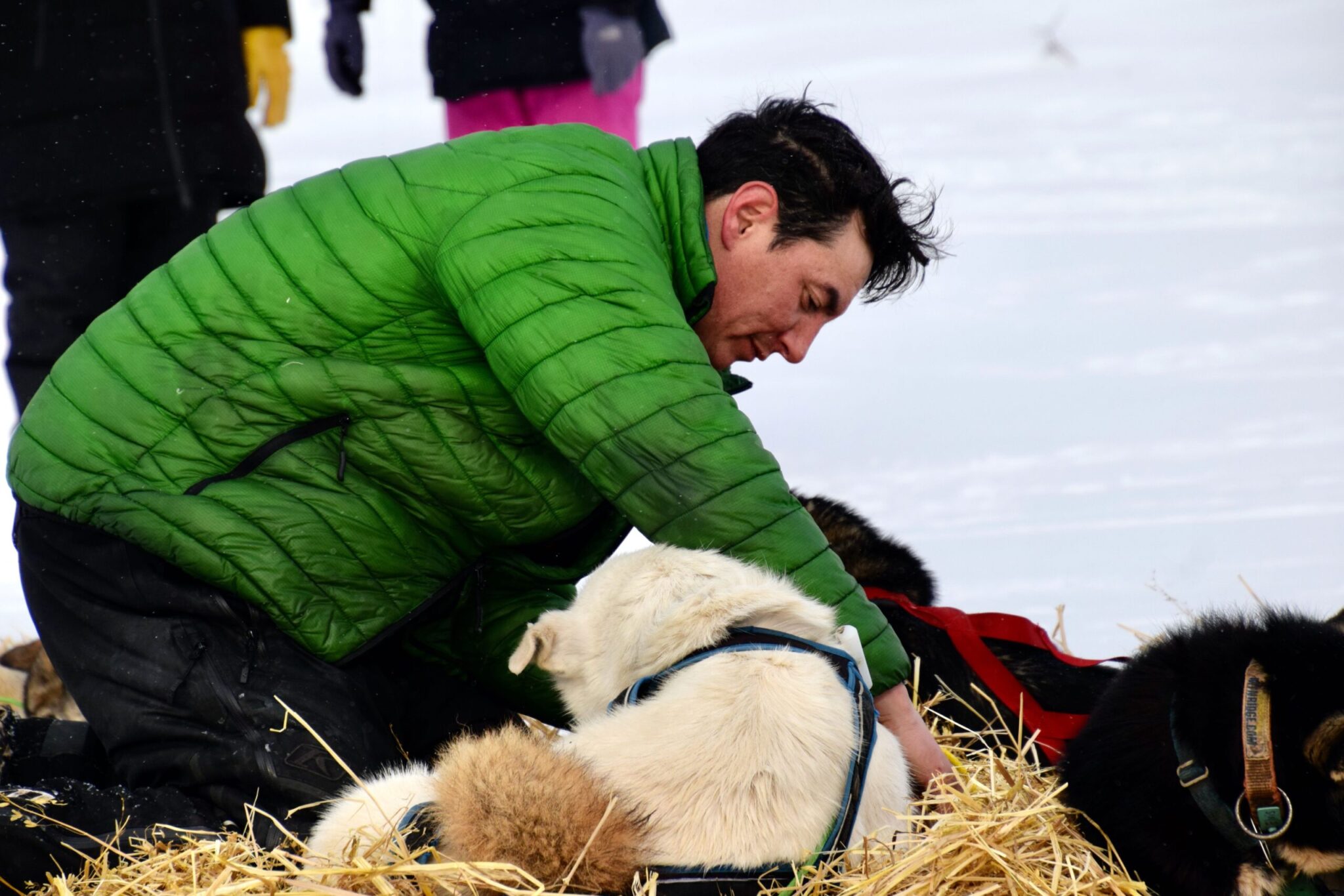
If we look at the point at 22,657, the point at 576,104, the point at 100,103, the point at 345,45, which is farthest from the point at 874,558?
the point at 345,45

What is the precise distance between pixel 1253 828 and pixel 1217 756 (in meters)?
0.13

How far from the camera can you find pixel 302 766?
119 inches

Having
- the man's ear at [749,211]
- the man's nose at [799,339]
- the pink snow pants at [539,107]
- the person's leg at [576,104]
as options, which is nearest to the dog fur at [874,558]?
the man's nose at [799,339]

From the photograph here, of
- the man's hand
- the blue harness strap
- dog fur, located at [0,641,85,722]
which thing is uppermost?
the blue harness strap

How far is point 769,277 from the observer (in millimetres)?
3434

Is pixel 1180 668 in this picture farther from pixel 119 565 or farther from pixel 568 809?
pixel 119 565

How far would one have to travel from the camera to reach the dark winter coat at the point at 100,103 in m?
4.86

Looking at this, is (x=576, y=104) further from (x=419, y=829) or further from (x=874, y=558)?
(x=419, y=829)

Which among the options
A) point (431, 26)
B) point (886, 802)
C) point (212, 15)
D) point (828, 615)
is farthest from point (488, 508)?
point (431, 26)

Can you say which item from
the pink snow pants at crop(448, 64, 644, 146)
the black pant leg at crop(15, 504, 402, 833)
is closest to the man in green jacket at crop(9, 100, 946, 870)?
the black pant leg at crop(15, 504, 402, 833)

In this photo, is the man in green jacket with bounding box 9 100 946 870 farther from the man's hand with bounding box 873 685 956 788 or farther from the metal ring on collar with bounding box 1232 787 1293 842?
the metal ring on collar with bounding box 1232 787 1293 842

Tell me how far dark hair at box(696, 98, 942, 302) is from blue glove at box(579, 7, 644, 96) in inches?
95.9

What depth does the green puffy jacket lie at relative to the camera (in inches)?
114

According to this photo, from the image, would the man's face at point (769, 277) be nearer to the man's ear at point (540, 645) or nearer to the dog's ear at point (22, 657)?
the man's ear at point (540, 645)
